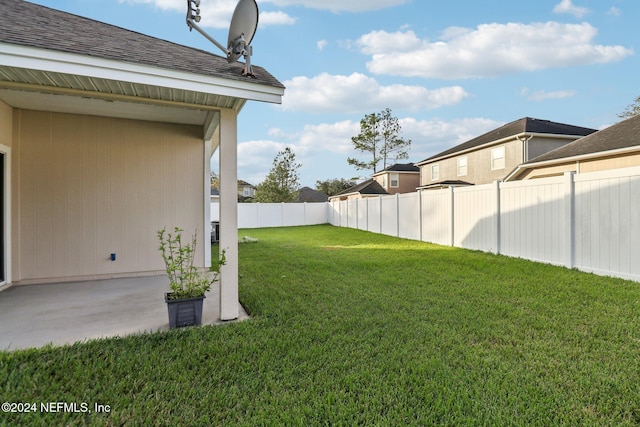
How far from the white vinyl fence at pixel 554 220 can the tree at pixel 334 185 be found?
31436mm

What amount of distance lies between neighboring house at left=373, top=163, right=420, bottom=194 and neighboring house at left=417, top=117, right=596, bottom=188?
227 inches

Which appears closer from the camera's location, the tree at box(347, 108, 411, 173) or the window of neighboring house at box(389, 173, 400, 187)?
the window of neighboring house at box(389, 173, 400, 187)

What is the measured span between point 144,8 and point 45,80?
5.98 meters

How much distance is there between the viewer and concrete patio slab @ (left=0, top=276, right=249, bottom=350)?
3115 millimetres

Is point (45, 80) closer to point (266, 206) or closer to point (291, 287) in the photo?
point (291, 287)

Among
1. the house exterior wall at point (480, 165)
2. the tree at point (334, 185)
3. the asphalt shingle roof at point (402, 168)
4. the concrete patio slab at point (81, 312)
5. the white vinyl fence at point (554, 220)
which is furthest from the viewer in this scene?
the tree at point (334, 185)

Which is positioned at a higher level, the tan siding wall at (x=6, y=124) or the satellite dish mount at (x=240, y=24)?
the satellite dish mount at (x=240, y=24)

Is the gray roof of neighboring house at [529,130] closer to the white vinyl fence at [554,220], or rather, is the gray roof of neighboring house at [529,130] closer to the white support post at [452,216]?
the white support post at [452,216]

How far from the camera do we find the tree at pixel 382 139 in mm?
29828

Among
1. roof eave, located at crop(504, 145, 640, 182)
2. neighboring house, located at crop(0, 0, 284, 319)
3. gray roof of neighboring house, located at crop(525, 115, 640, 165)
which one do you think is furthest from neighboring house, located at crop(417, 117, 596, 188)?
neighboring house, located at crop(0, 0, 284, 319)

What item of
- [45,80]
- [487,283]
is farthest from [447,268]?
[45,80]

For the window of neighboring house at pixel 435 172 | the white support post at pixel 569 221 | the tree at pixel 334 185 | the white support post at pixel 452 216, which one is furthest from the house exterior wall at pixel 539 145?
the tree at pixel 334 185

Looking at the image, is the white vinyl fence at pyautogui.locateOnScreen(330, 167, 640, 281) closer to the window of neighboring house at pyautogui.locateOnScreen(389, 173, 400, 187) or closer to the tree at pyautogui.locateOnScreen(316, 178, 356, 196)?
the window of neighboring house at pyautogui.locateOnScreen(389, 173, 400, 187)

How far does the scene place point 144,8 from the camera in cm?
752
